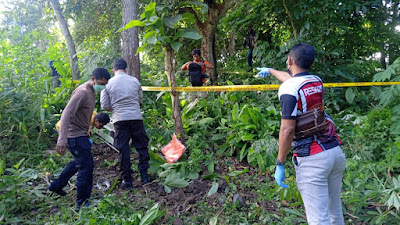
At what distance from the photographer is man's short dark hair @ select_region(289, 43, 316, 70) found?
7.47ft

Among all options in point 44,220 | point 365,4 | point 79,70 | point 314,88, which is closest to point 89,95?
point 44,220

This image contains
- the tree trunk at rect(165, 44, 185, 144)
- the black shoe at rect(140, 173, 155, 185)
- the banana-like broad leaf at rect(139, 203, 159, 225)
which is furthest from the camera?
the tree trunk at rect(165, 44, 185, 144)

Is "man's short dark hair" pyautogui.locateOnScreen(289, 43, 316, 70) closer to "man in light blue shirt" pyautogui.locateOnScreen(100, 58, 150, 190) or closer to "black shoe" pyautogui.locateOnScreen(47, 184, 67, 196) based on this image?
"man in light blue shirt" pyautogui.locateOnScreen(100, 58, 150, 190)

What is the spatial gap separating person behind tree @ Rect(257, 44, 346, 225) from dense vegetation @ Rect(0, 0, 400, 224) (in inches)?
45.3

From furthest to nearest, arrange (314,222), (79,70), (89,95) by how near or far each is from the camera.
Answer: (79,70) < (89,95) < (314,222)

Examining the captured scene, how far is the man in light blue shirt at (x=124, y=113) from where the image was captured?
162 inches

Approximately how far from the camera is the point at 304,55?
89.8 inches

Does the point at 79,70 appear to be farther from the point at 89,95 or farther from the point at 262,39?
the point at 262,39

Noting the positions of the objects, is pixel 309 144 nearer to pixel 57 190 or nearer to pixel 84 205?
pixel 84 205

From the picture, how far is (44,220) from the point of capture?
3357 mm

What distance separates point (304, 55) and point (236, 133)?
2770 millimetres

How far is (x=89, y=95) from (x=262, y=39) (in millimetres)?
5266

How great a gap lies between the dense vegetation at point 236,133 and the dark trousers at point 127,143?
275 mm

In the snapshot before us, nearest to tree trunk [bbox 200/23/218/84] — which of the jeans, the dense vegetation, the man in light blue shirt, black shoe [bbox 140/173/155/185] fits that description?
the dense vegetation
